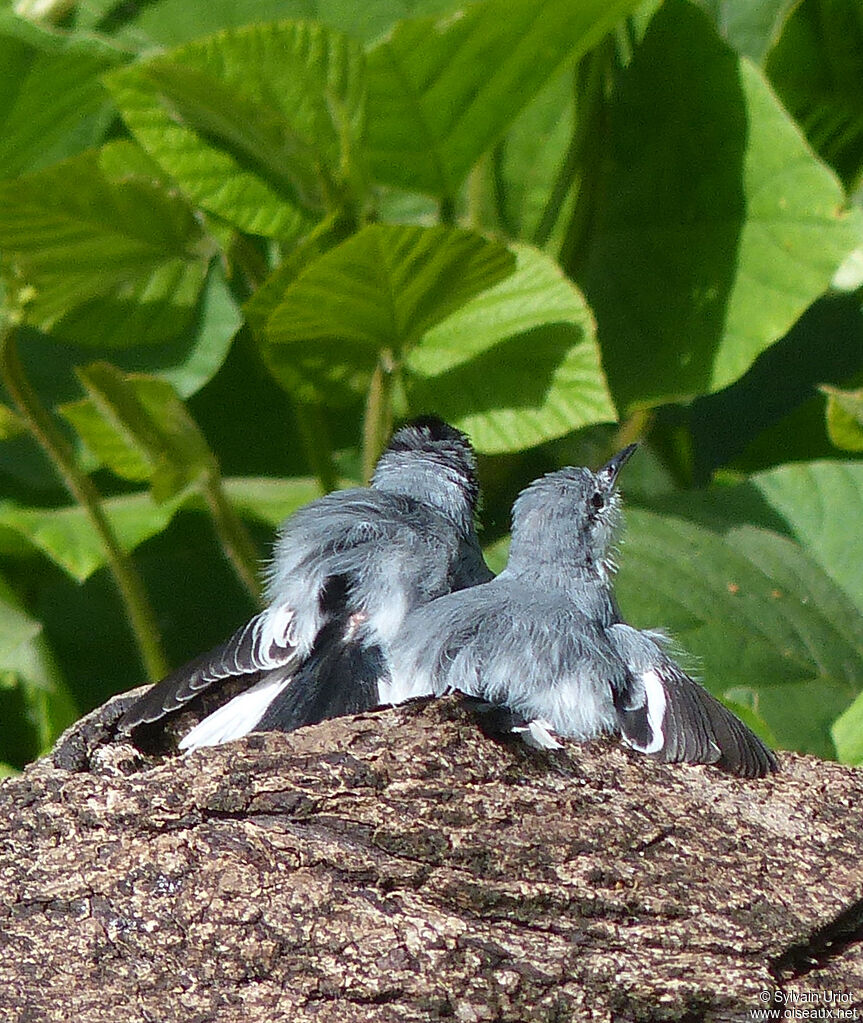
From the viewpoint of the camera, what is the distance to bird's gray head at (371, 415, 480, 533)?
1929mm

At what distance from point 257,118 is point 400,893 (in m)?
1.52

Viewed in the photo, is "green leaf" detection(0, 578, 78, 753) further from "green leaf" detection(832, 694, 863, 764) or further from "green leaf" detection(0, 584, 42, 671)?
"green leaf" detection(832, 694, 863, 764)

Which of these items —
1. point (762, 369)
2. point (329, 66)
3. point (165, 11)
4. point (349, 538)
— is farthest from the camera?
point (762, 369)

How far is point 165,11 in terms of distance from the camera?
9.82ft

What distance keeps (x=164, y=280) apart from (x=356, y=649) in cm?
135

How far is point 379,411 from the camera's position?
248 centimetres

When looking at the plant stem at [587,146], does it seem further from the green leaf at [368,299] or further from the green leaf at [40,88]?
the green leaf at [40,88]

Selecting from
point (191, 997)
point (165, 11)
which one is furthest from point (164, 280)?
point (191, 997)

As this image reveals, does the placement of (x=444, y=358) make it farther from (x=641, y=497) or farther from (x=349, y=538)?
(x=349, y=538)

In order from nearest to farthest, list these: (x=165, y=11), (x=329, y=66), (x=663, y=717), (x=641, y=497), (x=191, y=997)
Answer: (x=191, y=997) < (x=663, y=717) < (x=329, y=66) < (x=641, y=497) < (x=165, y=11)

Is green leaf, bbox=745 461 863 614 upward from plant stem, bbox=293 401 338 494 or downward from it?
downward

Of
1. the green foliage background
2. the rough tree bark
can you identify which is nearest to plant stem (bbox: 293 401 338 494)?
the green foliage background

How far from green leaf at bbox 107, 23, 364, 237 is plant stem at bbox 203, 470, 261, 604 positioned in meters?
0.50

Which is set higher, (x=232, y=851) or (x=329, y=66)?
(x=329, y=66)
